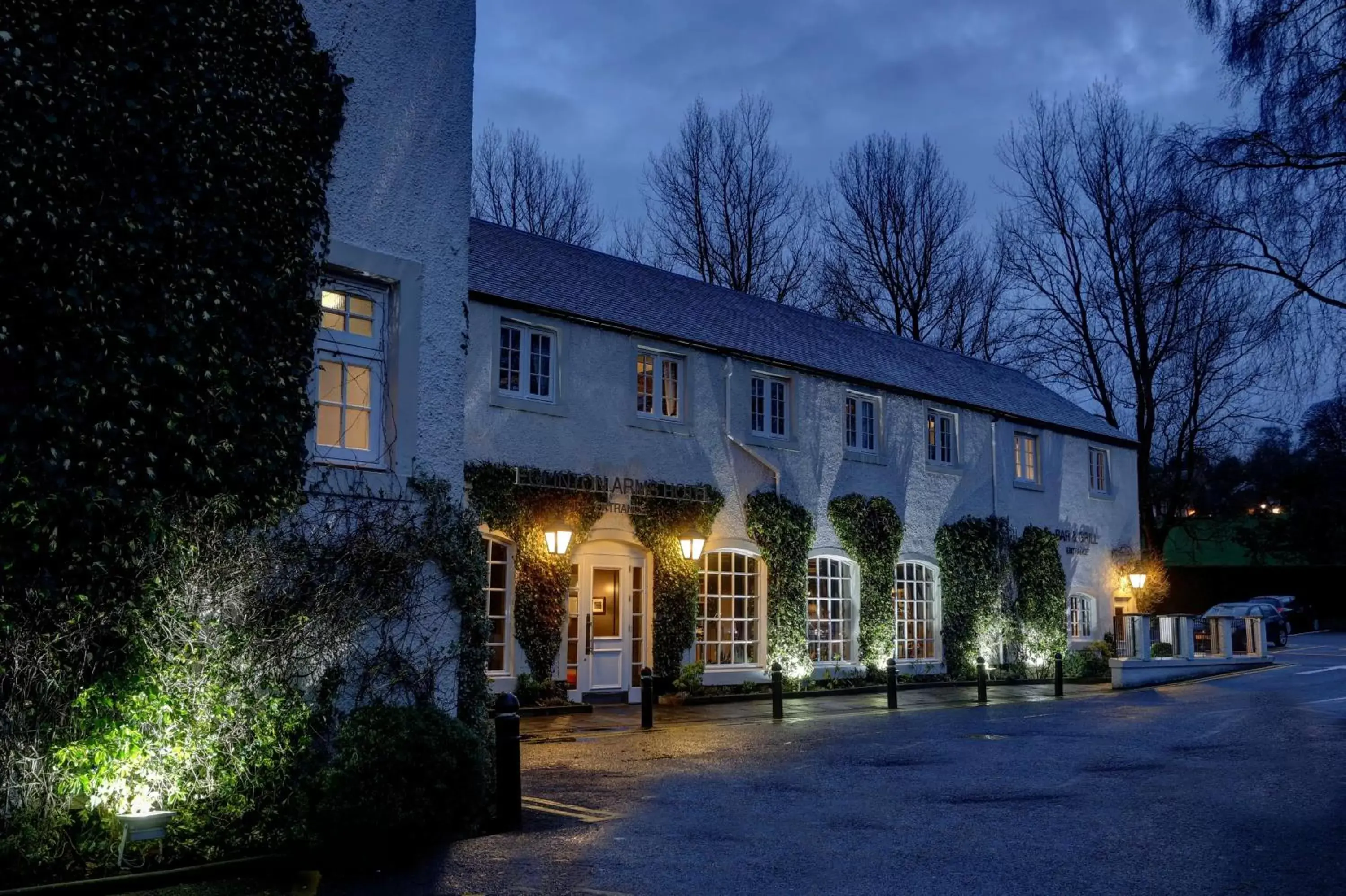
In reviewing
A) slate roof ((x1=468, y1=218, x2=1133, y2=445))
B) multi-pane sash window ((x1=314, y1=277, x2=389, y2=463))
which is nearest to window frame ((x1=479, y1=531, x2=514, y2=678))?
slate roof ((x1=468, y1=218, x2=1133, y2=445))

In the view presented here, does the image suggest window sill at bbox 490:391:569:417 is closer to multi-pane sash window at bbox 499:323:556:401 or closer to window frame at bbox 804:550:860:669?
multi-pane sash window at bbox 499:323:556:401

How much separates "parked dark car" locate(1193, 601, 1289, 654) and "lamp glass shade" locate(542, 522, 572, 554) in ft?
60.2

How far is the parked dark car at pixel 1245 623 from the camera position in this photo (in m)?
29.3

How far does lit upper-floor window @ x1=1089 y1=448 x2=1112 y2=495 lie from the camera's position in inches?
1209

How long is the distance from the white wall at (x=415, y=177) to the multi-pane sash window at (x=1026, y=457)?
2052 cm

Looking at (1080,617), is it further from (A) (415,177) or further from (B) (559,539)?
(A) (415,177)

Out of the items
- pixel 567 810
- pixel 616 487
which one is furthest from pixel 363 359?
pixel 616 487

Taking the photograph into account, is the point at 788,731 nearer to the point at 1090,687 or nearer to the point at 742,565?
the point at 742,565

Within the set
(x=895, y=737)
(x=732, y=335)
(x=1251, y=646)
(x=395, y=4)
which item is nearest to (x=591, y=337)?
(x=732, y=335)

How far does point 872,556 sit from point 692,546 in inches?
217

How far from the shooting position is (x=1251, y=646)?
2841cm

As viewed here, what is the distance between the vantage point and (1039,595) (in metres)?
27.5

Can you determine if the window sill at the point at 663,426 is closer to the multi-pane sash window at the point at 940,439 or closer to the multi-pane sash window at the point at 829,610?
the multi-pane sash window at the point at 829,610

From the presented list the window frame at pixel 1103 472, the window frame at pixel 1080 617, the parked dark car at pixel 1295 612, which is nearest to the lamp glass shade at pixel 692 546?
the window frame at pixel 1080 617
